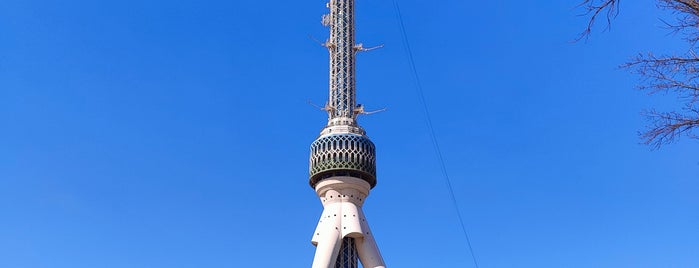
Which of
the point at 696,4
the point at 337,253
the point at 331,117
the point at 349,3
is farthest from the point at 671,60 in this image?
the point at 349,3

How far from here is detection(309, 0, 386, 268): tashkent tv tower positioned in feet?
213

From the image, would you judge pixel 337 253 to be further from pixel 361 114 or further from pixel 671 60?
pixel 671 60

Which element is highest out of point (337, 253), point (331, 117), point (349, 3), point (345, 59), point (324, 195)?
point (349, 3)

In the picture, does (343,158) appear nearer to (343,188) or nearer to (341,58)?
(343,188)

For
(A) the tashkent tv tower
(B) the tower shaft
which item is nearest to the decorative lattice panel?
(A) the tashkent tv tower

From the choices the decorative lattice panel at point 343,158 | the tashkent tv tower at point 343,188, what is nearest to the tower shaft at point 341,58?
the tashkent tv tower at point 343,188

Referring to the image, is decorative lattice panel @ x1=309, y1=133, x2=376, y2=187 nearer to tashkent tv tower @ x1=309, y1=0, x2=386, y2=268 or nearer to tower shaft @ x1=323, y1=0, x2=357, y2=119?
tashkent tv tower @ x1=309, y1=0, x2=386, y2=268

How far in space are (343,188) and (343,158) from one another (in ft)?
6.70

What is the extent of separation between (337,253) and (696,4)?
175ft

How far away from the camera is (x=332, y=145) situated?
221 feet

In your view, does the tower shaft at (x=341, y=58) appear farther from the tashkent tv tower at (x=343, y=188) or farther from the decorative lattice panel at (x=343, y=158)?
the decorative lattice panel at (x=343, y=158)

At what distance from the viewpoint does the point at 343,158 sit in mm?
66375

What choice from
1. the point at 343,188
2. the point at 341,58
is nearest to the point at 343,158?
the point at 343,188

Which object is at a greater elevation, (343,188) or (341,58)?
(341,58)
